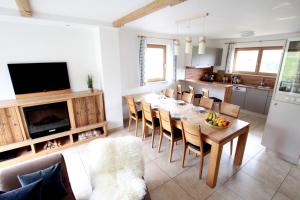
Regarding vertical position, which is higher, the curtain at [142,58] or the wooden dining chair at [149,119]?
the curtain at [142,58]

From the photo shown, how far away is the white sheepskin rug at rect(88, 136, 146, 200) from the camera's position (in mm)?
1381

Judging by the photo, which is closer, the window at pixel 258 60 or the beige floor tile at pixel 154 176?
the beige floor tile at pixel 154 176

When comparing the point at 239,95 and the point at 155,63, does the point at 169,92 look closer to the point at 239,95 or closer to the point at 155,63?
the point at 155,63

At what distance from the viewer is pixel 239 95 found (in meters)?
4.86

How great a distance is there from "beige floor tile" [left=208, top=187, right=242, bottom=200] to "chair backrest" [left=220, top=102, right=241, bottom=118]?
3.95 ft

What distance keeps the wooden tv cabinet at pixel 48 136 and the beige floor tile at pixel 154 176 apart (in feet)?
4.75

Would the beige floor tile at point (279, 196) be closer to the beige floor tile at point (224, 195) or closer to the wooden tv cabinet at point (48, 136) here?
the beige floor tile at point (224, 195)

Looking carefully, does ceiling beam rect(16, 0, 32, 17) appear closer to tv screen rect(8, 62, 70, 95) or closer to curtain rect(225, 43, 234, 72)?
tv screen rect(8, 62, 70, 95)

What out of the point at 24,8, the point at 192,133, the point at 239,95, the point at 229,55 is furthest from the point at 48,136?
the point at 229,55

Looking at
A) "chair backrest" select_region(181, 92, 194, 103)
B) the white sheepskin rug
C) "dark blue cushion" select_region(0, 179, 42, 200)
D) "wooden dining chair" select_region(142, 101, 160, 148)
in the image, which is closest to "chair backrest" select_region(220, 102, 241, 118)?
"chair backrest" select_region(181, 92, 194, 103)

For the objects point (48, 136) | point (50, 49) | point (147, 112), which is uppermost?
point (50, 49)

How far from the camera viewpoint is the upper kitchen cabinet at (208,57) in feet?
16.2

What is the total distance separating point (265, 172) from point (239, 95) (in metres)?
3.03

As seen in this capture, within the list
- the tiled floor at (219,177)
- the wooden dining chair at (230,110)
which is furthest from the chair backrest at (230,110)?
the tiled floor at (219,177)
